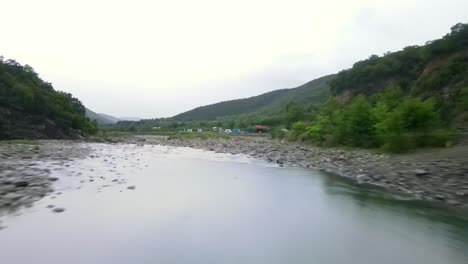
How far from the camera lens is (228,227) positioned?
9266mm

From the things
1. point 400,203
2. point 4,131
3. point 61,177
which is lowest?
point 400,203

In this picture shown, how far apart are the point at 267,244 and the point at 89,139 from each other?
58.9 meters

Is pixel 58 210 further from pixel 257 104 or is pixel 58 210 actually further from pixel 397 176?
pixel 257 104

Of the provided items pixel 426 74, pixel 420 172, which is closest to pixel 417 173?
pixel 420 172

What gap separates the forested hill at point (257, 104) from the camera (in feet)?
471

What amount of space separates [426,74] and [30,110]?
195 ft

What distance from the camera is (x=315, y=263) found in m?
7.04

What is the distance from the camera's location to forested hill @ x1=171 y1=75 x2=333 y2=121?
471ft

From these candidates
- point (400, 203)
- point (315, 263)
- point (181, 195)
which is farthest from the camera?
point (181, 195)

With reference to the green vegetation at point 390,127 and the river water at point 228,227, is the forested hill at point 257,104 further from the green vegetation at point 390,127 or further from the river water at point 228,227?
the river water at point 228,227

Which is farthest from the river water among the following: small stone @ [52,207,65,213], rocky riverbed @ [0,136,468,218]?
rocky riverbed @ [0,136,468,218]

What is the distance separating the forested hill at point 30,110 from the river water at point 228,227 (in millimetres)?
41398

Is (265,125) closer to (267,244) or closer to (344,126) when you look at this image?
(344,126)

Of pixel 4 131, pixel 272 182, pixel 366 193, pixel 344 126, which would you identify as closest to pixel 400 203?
pixel 366 193
